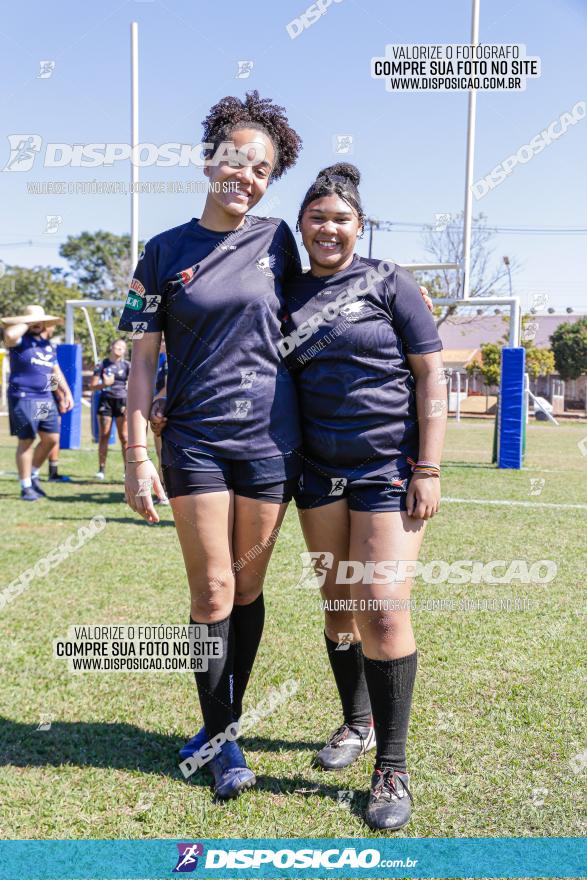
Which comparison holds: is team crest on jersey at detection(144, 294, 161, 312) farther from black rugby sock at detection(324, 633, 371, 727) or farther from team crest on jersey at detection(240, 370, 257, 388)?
black rugby sock at detection(324, 633, 371, 727)

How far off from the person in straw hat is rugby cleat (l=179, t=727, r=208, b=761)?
21.6ft

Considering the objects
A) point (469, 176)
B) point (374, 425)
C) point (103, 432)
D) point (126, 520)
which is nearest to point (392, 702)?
→ point (374, 425)

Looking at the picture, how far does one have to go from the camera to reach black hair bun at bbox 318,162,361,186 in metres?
2.84

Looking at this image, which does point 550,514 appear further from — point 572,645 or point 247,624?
point 247,624

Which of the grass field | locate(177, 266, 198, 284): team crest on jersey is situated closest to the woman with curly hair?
locate(177, 266, 198, 284): team crest on jersey

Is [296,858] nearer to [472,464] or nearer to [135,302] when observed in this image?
[135,302]

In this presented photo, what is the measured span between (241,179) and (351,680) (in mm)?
1946

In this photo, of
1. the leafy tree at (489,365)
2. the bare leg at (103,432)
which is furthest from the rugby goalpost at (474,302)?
the leafy tree at (489,365)

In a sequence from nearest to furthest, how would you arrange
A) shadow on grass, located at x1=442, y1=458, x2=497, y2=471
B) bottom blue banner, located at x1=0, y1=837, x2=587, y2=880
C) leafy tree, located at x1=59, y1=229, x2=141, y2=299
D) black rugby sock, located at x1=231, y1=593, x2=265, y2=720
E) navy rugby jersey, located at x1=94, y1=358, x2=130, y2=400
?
1. bottom blue banner, located at x1=0, y1=837, x2=587, y2=880
2. black rugby sock, located at x1=231, y1=593, x2=265, y2=720
3. navy rugby jersey, located at x1=94, y1=358, x2=130, y2=400
4. shadow on grass, located at x1=442, y1=458, x2=497, y2=471
5. leafy tree, located at x1=59, y1=229, x2=141, y2=299

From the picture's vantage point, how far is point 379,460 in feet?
8.75

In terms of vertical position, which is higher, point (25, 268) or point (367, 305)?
point (25, 268)

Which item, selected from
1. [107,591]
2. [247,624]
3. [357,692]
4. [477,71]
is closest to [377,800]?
[357,692]

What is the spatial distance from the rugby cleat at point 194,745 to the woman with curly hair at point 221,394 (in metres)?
0.10

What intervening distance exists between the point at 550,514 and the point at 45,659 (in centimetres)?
598
